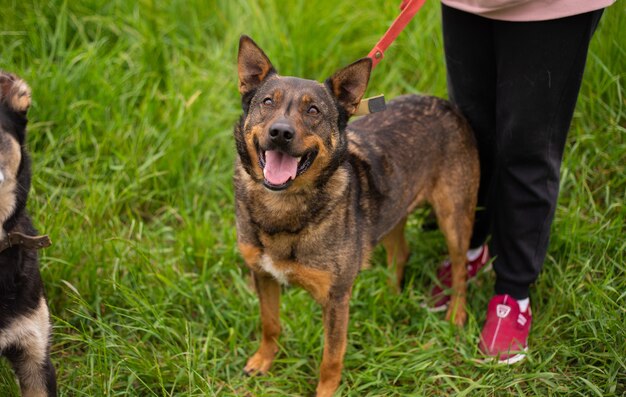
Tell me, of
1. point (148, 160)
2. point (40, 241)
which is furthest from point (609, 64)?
point (40, 241)

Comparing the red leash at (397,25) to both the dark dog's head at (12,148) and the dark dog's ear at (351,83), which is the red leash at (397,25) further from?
the dark dog's head at (12,148)

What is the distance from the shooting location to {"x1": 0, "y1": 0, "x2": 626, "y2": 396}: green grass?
3182 mm

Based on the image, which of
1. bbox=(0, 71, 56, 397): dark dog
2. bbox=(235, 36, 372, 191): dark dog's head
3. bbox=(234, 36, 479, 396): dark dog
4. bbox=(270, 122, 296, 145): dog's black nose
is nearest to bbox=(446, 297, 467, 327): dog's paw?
bbox=(234, 36, 479, 396): dark dog

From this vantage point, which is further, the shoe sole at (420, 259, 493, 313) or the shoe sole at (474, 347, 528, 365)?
the shoe sole at (420, 259, 493, 313)

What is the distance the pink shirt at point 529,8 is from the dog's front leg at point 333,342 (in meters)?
1.38

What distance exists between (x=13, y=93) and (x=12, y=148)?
25 centimetres

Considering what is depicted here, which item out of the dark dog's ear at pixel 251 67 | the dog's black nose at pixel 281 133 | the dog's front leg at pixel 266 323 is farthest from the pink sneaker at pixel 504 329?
the dark dog's ear at pixel 251 67

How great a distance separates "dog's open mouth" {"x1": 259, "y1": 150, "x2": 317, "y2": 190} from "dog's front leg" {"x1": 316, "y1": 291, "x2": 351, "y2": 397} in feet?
2.05

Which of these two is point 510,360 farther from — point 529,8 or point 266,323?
point 529,8

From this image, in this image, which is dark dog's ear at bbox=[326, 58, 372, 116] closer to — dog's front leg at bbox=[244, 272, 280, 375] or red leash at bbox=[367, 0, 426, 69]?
red leash at bbox=[367, 0, 426, 69]

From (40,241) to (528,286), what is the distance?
2366 mm

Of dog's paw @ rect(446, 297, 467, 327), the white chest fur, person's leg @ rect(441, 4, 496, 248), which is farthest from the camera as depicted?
dog's paw @ rect(446, 297, 467, 327)

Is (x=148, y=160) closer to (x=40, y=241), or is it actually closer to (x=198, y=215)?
(x=198, y=215)

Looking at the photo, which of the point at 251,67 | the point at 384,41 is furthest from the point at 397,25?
the point at 251,67
